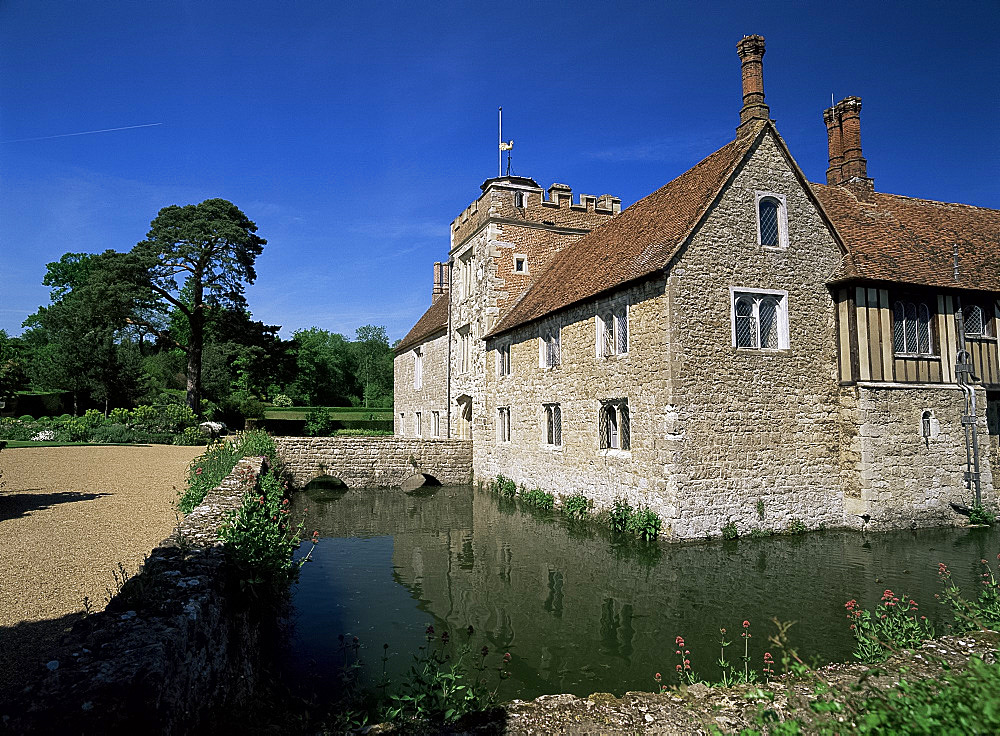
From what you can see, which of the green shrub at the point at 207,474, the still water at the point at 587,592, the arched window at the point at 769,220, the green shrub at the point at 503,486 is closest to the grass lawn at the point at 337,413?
the green shrub at the point at 503,486

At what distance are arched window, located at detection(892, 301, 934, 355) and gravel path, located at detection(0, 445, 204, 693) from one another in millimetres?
15188

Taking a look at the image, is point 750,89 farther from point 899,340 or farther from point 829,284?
point 899,340

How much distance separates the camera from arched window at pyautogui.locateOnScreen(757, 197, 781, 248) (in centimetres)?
1310

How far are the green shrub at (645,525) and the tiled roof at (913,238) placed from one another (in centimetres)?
674

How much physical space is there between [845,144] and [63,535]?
69.3 ft

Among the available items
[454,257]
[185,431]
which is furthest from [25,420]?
[454,257]

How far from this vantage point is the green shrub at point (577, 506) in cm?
1457

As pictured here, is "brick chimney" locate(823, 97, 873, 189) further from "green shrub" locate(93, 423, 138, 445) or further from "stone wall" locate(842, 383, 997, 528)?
"green shrub" locate(93, 423, 138, 445)

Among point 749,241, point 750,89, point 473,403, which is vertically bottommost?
point 473,403

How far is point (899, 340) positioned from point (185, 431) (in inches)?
1097

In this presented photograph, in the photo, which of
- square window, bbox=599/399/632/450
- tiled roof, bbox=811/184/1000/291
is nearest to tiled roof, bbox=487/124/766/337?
square window, bbox=599/399/632/450

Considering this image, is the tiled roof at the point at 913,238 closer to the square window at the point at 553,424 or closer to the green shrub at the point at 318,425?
the square window at the point at 553,424

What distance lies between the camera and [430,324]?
30.8 metres

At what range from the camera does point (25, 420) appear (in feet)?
97.0
